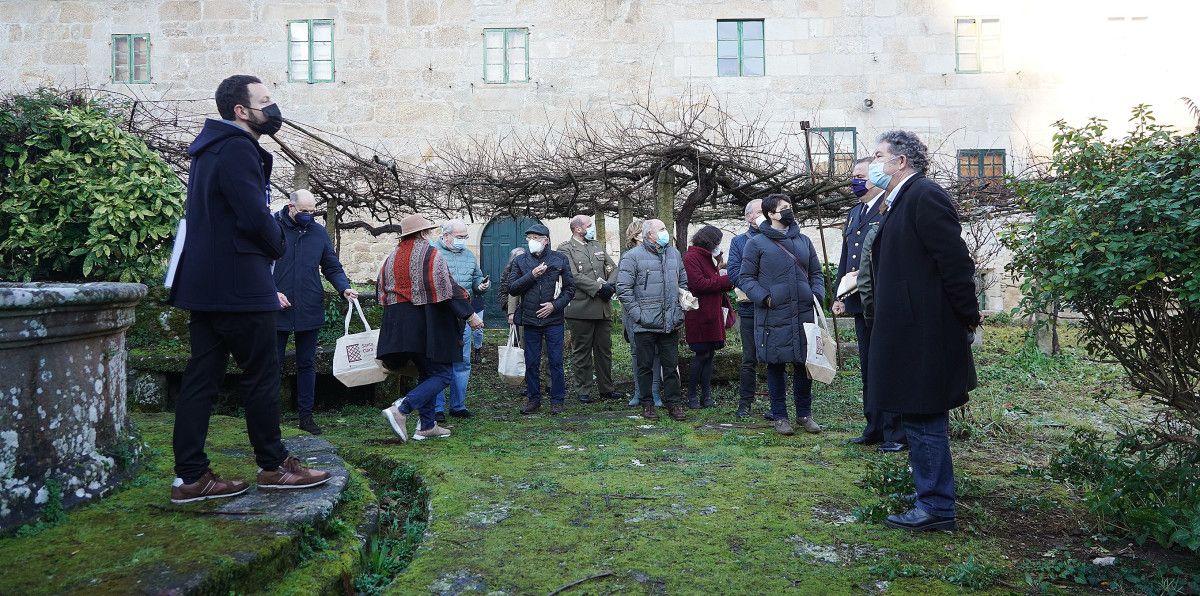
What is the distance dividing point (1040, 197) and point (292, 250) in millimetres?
5446

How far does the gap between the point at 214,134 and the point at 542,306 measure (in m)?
4.50

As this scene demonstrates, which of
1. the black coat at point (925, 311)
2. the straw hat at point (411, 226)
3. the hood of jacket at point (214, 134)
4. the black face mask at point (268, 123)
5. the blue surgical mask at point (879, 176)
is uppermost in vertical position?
the black face mask at point (268, 123)

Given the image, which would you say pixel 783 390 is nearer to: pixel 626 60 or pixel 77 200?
pixel 77 200

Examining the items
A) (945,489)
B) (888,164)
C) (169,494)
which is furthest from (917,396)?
(169,494)

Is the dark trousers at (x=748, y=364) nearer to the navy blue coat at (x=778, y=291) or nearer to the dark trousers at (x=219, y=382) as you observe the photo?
the navy blue coat at (x=778, y=291)

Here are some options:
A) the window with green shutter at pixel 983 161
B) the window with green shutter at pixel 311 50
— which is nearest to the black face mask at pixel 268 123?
the window with green shutter at pixel 311 50

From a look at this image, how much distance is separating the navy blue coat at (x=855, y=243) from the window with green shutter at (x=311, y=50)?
13670 millimetres

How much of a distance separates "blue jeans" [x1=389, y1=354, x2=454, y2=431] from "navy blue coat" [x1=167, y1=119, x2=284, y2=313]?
2.52 meters

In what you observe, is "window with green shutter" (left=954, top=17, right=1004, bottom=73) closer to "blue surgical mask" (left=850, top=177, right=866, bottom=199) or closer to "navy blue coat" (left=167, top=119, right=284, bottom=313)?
"blue surgical mask" (left=850, top=177, right=866, bottom=199)

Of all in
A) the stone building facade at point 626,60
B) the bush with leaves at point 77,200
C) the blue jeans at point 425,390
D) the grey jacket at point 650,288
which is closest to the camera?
the blue jeans at point 425,390

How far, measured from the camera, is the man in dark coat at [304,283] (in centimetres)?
697

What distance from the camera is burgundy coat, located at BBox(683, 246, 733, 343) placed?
812cm

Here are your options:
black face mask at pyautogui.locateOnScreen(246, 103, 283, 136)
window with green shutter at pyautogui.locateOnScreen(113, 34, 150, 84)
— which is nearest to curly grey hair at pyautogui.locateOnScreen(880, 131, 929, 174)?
black face mask at pyautogui.locateOnScreen(246, 103, 283, 136)

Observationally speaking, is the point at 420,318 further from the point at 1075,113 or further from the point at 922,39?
the point at 1075,113
